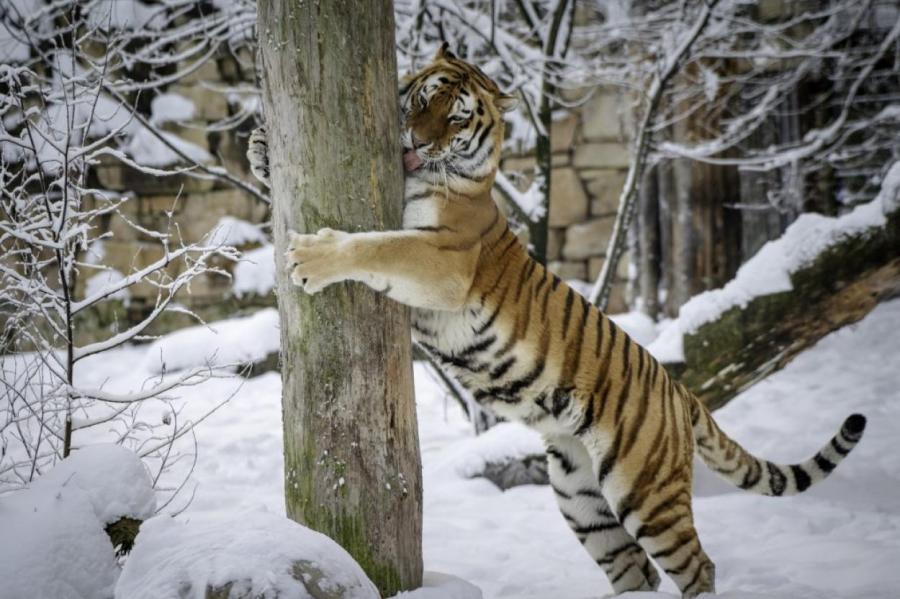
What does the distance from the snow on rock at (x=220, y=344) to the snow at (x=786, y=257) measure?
17.8ft

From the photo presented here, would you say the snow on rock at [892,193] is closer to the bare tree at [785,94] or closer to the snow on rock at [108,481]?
the bare tree at [785,94]

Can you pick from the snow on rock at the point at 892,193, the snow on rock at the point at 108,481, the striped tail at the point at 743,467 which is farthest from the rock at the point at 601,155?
the snow on rock at the point at 108,481

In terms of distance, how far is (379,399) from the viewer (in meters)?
2.46

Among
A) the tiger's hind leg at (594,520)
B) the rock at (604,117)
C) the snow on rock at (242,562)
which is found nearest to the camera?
the snow on rock at (242,562)

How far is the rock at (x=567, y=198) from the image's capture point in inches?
418

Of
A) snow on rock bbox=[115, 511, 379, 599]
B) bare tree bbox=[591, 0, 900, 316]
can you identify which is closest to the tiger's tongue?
snow on rock bbox=[115, 511, 379, 599]

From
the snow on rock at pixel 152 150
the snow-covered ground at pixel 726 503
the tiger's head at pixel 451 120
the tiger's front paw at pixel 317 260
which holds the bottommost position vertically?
the snow-covered ground at pixel 726 503

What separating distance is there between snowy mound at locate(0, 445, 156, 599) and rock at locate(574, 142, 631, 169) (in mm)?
8740

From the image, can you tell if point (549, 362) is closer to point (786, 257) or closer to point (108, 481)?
point (108, 481)

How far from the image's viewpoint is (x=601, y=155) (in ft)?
34.7

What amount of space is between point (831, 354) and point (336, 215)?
774cm

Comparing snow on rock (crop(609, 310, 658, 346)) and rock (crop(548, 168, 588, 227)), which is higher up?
rock (crop(548, 168, 588, 227))

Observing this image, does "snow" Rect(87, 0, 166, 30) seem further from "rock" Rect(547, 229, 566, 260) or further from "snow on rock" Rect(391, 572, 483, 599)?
"rock" Rect(547, 229, 566, 260)

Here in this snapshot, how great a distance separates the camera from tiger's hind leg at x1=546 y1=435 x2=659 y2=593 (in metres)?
3.42
